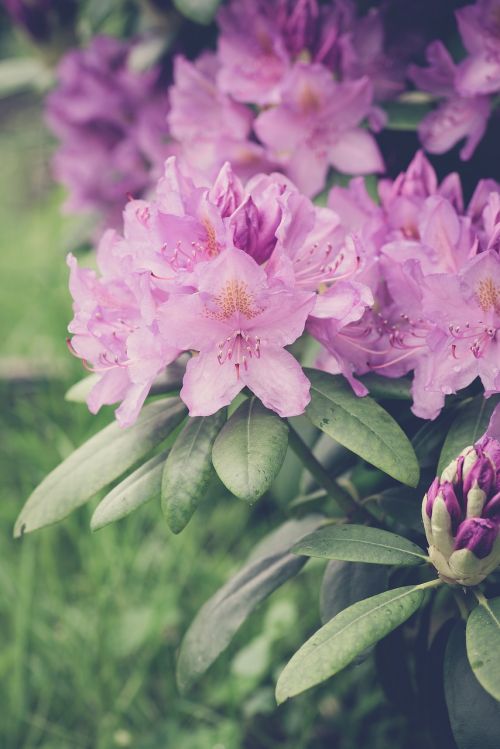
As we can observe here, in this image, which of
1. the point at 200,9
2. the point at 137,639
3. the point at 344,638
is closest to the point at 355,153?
the point at 200,9

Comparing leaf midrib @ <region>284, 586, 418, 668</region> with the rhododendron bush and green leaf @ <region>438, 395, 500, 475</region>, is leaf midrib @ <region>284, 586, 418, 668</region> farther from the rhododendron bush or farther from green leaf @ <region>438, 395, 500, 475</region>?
green leaf @ <region>438, 395, 500, 475</region>

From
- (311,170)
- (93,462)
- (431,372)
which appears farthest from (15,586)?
(431,372)

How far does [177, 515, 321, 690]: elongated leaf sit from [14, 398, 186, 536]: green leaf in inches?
9.9

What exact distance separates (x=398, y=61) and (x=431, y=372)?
678 mm

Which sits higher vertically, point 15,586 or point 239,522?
point 15,586

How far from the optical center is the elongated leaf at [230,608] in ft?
3.38

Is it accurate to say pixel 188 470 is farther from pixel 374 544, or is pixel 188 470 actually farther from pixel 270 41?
pixel 270 41

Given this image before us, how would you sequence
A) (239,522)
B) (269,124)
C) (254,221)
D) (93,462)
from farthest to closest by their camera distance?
(239,522) → (269,124) → (93,462) → (254,221)

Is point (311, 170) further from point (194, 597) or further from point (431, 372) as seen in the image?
point (194, 597)

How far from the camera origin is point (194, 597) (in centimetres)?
183

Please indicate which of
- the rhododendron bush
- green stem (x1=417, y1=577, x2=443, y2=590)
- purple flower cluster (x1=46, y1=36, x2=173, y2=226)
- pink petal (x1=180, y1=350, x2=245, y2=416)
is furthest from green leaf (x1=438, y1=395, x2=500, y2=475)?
purple flower cluster (x1=46, y1=36, x2=173, y2=226)

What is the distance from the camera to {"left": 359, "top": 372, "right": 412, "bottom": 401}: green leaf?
3.10ft

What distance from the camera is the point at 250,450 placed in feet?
2.71

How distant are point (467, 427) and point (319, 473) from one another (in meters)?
0.20
